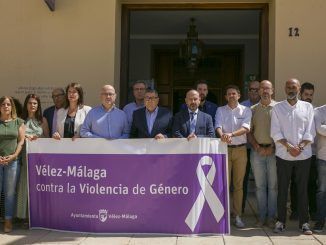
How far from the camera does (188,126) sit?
5590 millimetres

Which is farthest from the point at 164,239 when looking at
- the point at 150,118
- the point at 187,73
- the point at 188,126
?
the point at 187,73

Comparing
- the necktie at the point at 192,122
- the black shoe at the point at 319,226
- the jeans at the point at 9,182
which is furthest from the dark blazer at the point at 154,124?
the black shoe at the point at 319,226

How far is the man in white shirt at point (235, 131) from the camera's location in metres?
5.75

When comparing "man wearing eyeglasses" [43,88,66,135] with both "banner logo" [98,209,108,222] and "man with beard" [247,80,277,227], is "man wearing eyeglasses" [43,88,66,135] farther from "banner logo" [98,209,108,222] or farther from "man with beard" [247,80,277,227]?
"man with beard" [247,80,277,227]

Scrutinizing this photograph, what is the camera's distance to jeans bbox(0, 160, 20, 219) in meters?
5.67

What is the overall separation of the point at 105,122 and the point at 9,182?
1368 mm

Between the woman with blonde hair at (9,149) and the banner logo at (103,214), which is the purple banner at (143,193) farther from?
the woman with blonde hair at (9,149)

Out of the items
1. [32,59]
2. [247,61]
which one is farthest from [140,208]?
[247,61]

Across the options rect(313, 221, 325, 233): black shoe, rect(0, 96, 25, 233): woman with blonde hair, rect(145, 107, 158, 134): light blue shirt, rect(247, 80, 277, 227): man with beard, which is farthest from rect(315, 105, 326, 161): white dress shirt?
rect(0, 96, 25, 233): woman with blonde hair

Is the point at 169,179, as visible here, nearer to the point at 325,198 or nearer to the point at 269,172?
the point at 269,172

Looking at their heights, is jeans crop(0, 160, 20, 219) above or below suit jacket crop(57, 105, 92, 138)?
below

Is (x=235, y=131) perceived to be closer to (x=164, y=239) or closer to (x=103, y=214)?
(x=164, y=239)

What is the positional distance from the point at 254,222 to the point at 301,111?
1.61 metres

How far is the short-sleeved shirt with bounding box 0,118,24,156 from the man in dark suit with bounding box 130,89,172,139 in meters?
1.43
